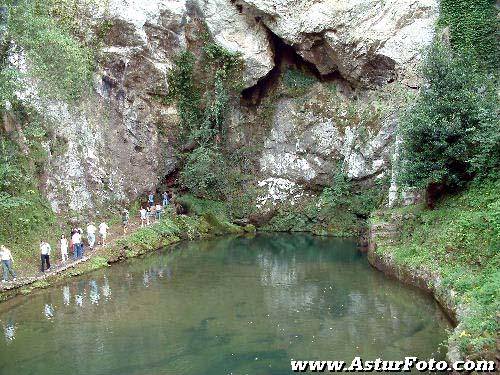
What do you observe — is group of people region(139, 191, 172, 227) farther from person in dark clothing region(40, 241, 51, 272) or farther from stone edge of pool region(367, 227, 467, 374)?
stone edge of pool region(367, 227, 467, 374)

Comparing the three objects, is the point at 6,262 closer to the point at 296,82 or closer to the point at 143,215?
the point at 143,215

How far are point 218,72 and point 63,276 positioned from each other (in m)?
18.0

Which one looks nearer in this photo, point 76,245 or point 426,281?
point 426,281

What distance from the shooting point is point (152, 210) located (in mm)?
29078

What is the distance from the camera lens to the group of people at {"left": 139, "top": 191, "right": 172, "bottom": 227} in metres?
A: 27.9

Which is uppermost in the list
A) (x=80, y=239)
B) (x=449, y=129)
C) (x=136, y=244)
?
(x=449, y=129)

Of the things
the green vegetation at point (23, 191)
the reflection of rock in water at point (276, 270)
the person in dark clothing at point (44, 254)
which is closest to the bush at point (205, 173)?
the reflection of rock in water at point (276, 270)

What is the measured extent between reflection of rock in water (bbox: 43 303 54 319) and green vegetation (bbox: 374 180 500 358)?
11845 millimetres

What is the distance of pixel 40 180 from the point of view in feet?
78.1

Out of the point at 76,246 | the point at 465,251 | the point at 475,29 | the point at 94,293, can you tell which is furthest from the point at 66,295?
the point at 475,29

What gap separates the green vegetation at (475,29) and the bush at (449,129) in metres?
6.91

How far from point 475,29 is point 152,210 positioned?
2092 centimetres

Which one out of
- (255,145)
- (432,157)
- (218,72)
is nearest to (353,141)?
(255,145)

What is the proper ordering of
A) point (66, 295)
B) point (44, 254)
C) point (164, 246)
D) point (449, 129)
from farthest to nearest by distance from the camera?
point (164, 246)
point (44, 254)
point (449, 129)
point (66, 295)
